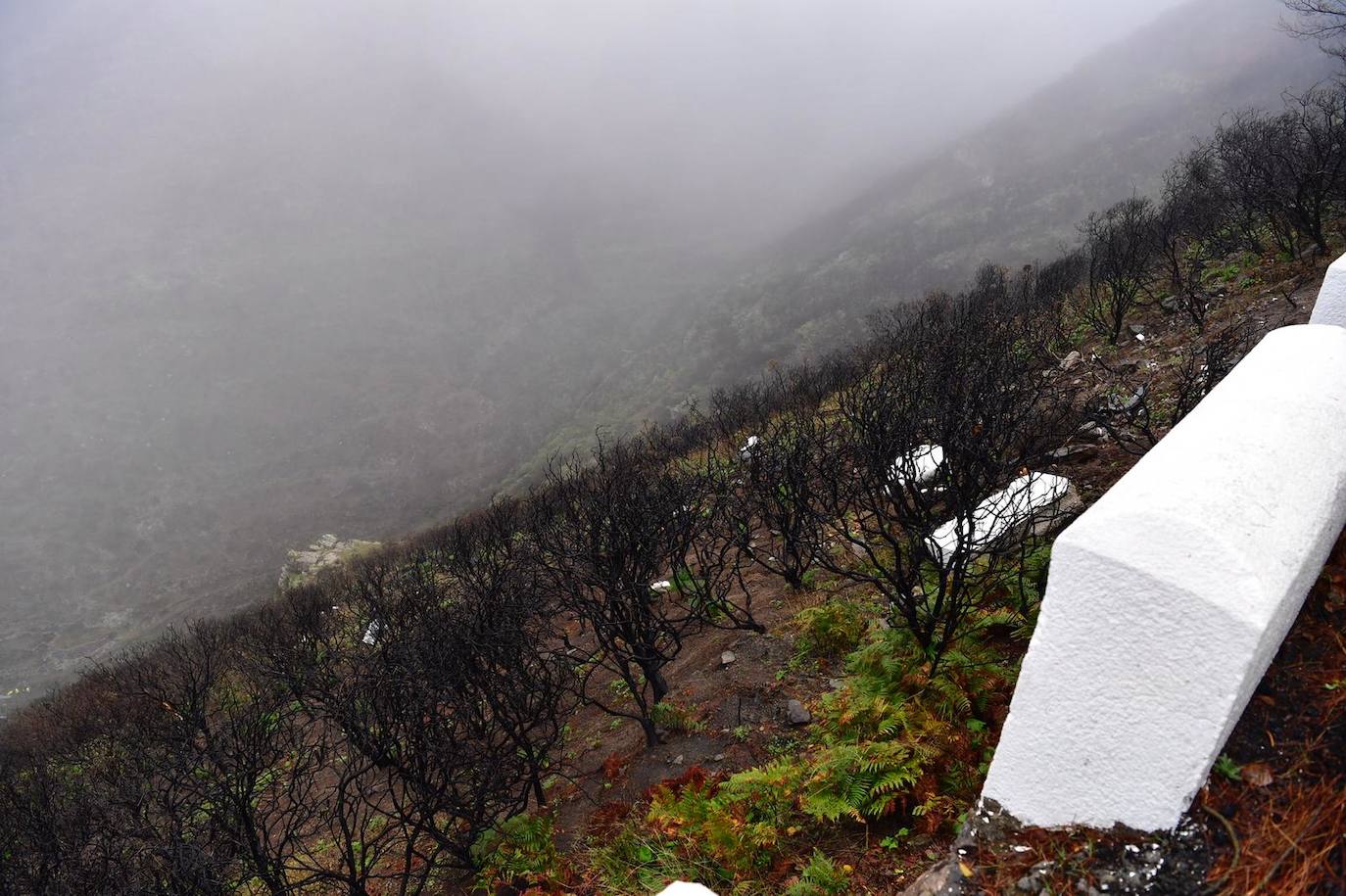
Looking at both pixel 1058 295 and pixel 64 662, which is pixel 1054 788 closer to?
pixel 1058 295

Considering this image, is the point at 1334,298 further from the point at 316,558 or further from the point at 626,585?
the point at 316,558

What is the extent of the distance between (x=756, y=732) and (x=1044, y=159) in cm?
5372

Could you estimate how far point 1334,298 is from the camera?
3863mm

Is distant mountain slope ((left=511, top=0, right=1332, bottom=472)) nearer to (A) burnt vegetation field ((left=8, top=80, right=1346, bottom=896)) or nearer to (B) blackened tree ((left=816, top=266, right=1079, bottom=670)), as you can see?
(A) burnt vegetation field ((left=8, top=80, right=1346, bottom=896))

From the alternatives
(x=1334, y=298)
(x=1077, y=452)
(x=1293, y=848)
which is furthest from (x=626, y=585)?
(x=1334, y=298)

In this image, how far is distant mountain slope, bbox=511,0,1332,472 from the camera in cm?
3988

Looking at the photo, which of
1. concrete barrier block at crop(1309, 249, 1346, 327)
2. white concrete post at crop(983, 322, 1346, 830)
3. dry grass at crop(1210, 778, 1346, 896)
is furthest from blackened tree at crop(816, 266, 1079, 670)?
dry grass at crop(1210, 778, 1346, 896)

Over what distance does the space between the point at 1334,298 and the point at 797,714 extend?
4.51 m

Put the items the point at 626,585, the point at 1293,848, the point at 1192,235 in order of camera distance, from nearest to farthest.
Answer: the point at 1293,848 < the point at 626,585 < the point at 1192,235

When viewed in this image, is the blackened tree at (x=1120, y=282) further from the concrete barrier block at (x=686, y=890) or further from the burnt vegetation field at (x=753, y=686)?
the concrete barrier block at (x=686, y=890)

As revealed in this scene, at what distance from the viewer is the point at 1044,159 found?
46844 mm

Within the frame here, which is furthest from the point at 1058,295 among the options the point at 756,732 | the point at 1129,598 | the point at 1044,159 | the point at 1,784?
the point at 1044,159

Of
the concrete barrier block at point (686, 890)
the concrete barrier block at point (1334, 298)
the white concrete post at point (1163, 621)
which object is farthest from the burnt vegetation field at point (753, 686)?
the concrete barrier block at point (1334, 298)

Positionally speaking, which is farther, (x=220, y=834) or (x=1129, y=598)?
(x=220, y=834)
